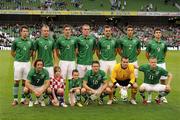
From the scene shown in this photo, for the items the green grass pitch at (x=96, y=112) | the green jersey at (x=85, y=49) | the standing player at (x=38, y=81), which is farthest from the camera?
the green jersey at (x=85, y=49)

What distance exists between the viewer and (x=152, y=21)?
2141 inches

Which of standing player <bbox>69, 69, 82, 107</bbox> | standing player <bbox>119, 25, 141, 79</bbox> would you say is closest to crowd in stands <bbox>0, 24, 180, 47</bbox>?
standing player <bbox>119, 25, 141, 79</bbox>

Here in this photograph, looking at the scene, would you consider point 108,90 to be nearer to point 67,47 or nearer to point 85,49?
point 85,49

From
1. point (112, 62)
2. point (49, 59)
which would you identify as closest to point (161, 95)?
point (112, 62)

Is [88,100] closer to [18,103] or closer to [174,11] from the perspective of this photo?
[18,103]

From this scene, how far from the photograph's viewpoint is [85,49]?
1266 cm

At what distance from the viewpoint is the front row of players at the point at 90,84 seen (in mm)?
11648

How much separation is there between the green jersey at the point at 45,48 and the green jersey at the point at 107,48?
4.78 feet

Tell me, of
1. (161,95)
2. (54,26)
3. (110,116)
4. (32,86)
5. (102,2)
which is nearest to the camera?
(110,116)

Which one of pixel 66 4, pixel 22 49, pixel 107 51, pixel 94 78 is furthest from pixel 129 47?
pixel 66 4

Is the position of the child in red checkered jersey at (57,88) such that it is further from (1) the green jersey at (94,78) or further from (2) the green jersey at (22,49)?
(2) the green jersey at (22,49)

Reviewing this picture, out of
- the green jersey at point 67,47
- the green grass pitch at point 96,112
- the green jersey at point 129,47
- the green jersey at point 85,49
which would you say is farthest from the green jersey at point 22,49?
the green jersey at point 129,47

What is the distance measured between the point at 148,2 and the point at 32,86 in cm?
4594

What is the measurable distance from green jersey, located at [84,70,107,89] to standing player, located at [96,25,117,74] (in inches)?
39.1
